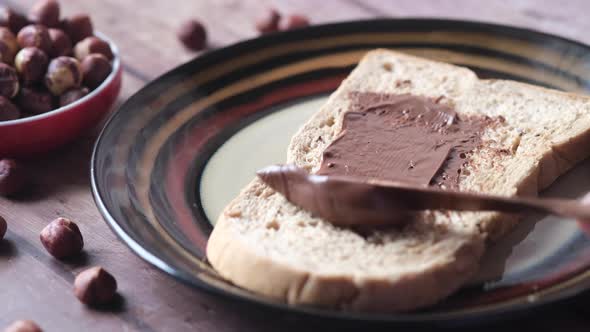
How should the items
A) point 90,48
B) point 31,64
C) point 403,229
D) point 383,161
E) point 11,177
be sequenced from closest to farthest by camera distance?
1. point 403,229
2. point 383,161
3. point 11,177
4. point 31,64
5. point 90,48

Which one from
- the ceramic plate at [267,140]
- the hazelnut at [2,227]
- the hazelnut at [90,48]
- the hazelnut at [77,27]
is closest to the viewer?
the ceramic plate at [267,140]

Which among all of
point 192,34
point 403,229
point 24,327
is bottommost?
point 24,327

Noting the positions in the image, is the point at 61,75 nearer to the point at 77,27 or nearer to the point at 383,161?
the point at 77,27

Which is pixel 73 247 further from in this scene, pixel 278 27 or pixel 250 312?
pixel 278 27

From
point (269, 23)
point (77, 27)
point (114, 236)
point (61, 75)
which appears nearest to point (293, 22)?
point (269, 23)

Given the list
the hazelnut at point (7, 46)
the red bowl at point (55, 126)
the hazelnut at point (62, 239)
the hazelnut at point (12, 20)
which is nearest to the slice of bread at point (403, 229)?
the hazelnut at point (62, 239)

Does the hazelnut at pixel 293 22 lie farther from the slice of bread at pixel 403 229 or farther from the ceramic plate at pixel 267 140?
the slice of bread at pixel 403 229

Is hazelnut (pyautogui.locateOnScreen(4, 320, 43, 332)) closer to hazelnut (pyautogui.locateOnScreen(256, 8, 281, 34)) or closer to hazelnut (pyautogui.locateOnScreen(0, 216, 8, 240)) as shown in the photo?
hazelnut (pyautogui.locateOnScreen(0, 216, 8, 240))
